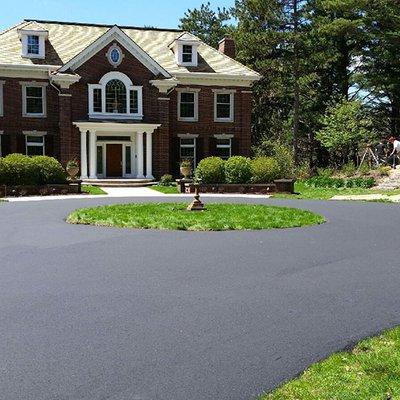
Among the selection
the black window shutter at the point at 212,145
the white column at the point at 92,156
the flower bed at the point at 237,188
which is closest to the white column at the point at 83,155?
the white column at the point at 92,156

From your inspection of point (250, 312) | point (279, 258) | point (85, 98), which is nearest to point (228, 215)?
point (279, 258)

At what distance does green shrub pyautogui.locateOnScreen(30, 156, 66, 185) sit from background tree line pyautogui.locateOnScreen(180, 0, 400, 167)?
17.9 meters

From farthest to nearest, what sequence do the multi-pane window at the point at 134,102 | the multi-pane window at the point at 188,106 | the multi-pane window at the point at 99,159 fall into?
the multi-pane window at the point at 188,106 → the multi-pane window at the point at 99,159 → the multi-pane window at the point at 134,102

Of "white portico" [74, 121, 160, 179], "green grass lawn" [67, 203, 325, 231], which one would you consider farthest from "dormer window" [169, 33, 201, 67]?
"green grass lawn" [67, 203, 325, 231]

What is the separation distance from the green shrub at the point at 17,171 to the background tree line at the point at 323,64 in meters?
19.2

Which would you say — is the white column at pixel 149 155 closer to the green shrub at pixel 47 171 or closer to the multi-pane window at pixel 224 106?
the multi-pane window at pixel 224 106

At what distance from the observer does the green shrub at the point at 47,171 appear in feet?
79.3

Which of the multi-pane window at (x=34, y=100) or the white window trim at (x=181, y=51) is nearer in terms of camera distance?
the multi-pane window at (x=34, y=100)

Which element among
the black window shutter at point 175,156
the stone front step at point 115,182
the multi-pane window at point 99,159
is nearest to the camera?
the stone front step at point 115,182

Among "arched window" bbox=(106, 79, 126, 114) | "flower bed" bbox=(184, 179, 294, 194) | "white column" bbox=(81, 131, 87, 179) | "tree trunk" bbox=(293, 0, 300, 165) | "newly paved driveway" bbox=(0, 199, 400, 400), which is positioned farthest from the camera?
"tree trunk" bbox=(293, 0, 300, 165)

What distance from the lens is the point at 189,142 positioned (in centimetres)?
3403

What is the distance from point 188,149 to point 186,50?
256 inches

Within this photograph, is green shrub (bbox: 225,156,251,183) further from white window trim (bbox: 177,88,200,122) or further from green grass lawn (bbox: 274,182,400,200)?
white window trim (bbox: 177,88,200,122)

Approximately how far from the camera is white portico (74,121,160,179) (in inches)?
1209
